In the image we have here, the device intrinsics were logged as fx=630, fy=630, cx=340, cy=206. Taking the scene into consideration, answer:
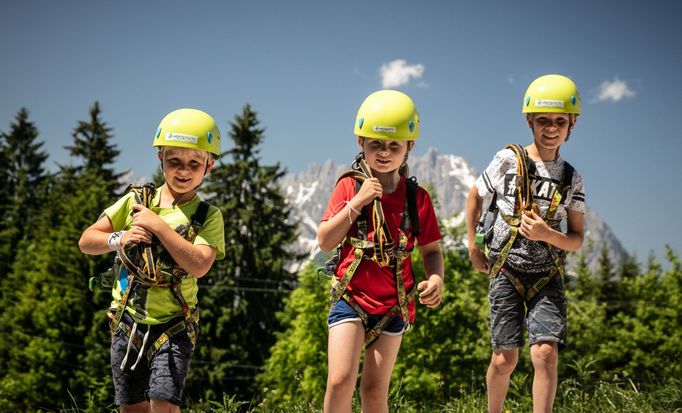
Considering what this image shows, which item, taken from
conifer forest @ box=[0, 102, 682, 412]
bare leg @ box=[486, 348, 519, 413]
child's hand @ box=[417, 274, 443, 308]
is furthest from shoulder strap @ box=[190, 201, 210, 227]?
conifer forest @ box=[0, 102, 682, 412]

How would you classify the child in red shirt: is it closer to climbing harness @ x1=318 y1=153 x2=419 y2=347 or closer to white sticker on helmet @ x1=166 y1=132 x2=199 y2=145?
climbing harness @ x1=318 y1=153 x2=419 y2=347

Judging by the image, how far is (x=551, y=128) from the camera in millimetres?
5074

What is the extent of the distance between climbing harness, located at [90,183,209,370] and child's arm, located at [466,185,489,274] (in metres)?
2.46

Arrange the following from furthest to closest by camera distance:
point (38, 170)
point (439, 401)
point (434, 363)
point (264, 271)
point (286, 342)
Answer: point (38, 170)
point (264, 271)
point (286, 342)
point (434, 363)
point (439, 401)

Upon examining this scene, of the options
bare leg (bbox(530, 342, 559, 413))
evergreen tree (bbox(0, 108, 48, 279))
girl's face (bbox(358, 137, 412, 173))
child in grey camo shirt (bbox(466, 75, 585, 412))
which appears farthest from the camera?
evergreen tree (bbox(0, 108, 48, 279))

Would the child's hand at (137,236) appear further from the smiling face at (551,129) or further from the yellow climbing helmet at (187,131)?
the smiling face at (551,129)

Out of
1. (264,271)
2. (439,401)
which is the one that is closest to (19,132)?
(264,271)

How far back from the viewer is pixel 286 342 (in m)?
37.8

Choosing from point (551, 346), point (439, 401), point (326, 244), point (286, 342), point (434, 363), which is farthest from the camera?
point (286, 342)

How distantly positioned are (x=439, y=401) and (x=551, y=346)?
2479 millimetres

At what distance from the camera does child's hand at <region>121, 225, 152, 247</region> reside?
151 inches

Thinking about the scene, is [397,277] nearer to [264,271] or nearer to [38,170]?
[264,271]

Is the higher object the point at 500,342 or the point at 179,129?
the point at 179,129

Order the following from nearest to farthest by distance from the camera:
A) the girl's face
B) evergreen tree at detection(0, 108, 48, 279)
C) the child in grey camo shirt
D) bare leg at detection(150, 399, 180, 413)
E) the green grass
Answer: bare leg at detection(150, 399, 180, 413) → the girl's face → the child in grey camo shirt → the green grass → evergreen tree at detection(0, 108, 48, 279)
